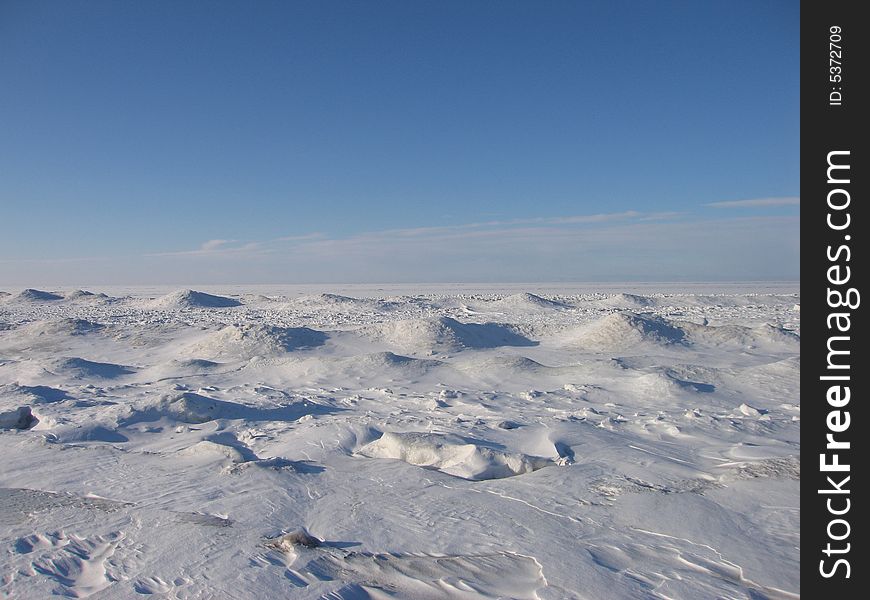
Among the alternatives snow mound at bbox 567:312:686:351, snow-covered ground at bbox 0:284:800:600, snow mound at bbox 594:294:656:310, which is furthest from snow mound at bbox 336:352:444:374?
snow mound at bbox 594:294:656:310

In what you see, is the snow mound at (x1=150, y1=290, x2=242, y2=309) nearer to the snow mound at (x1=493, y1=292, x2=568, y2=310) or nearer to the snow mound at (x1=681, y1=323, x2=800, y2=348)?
the snow mound at (x1=493, y1=292, x2=568, y2=310)

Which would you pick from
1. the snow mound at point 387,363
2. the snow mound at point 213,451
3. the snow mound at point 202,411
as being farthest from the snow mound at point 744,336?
the snow mound at point 213,451
